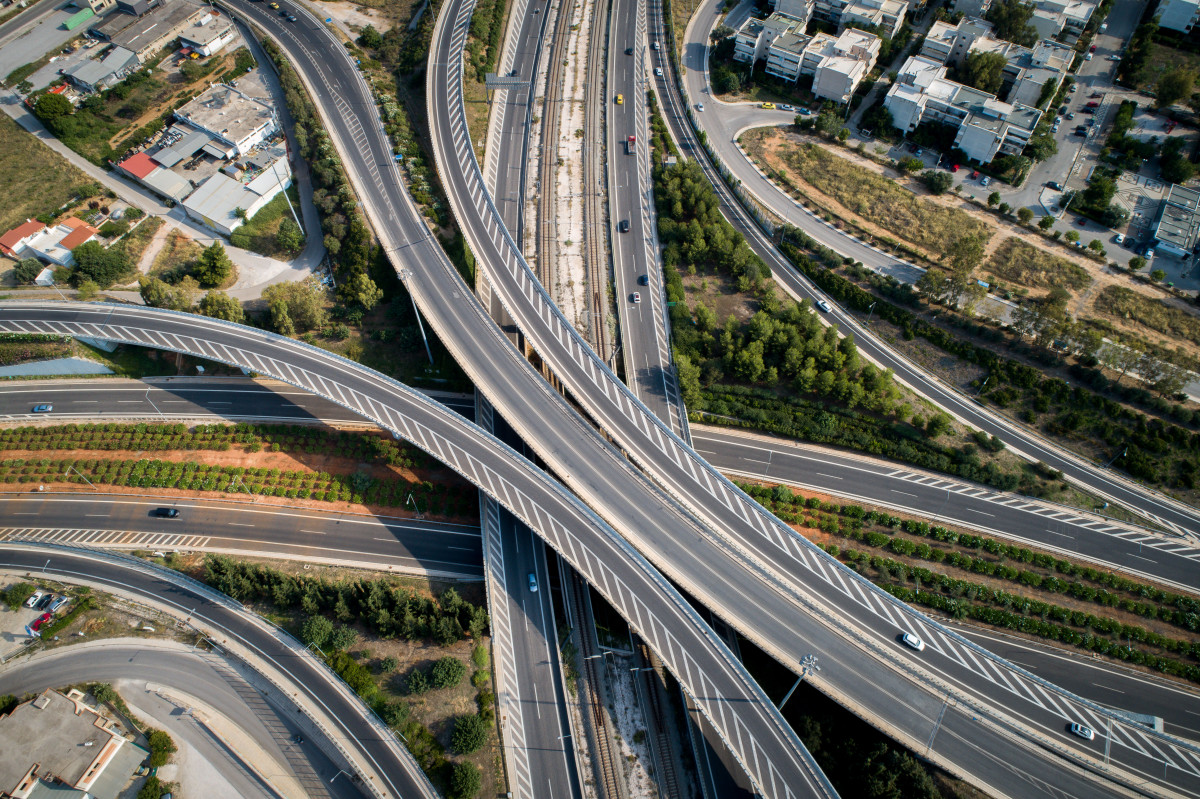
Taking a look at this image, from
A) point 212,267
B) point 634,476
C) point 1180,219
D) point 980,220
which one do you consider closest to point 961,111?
point 980,220

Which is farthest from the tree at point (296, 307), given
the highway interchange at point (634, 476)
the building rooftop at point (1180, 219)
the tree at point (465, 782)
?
the building rooftop at point (1180, 219)

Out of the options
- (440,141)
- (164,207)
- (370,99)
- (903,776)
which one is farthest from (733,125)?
(903,776)

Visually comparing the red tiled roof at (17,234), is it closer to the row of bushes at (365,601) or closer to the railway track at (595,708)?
the row of bushes at (365,601)

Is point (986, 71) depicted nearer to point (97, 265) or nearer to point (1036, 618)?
point (1036, 618)

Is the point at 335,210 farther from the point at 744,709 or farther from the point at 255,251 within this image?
the point at 744,709

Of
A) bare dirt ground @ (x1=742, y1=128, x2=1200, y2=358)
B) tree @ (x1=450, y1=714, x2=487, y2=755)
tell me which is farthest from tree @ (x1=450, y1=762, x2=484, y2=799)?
bare dirt ground @ (x1=742, y1=128, x2=1200, y2=358)

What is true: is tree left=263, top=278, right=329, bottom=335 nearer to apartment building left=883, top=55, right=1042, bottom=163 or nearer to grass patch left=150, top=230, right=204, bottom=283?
grass patch left=150, top=230, right=204, bottom=283

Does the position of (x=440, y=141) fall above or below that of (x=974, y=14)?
below
